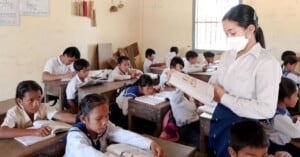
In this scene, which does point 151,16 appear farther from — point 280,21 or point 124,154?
point 124,154

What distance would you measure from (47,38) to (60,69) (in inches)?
41.2

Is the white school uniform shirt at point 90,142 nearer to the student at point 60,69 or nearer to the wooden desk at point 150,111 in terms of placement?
the wooden desk at point 150,111

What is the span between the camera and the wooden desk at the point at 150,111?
284cm

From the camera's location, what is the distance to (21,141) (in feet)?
5.45

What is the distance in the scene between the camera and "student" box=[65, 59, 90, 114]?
3359 millimetres

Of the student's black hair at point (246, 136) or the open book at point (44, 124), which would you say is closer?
the student's black hair at point (246, 136)

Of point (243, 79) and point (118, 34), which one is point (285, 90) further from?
point (118, 34)

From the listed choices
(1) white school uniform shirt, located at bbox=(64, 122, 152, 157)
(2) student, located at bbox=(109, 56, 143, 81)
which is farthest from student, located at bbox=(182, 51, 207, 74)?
(1) white school uniform shirt, located at bbox=(64, 122, 152, 157)

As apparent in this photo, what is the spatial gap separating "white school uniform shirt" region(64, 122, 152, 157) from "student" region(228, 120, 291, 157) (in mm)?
441

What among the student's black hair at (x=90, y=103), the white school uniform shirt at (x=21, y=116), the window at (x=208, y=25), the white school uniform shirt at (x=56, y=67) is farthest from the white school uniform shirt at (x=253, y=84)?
the window at (x=208, y=25)

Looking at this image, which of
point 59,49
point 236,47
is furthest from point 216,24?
point 236,47

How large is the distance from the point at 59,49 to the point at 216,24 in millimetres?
3313

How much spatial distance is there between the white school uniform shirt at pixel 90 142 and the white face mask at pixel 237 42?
2.17ft

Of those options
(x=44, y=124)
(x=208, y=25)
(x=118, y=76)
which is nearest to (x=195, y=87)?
(x=44, y=124)
